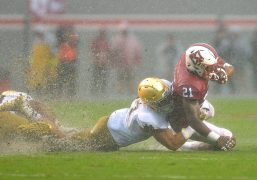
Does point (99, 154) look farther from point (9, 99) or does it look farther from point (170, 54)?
point (170, 54)

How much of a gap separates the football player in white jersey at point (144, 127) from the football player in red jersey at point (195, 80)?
6.5 inches

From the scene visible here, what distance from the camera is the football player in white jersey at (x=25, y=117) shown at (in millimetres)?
12539

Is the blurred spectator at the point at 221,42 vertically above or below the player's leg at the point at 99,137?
above

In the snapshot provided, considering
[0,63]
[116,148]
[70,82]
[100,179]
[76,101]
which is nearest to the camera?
[100,179]

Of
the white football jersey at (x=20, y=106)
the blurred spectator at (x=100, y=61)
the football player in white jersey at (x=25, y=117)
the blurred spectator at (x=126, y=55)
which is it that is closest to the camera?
the football player in white jersey at (x=25, y=117)

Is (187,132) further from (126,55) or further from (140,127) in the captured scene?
(126,55)

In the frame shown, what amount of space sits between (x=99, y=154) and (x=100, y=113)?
4.40 m

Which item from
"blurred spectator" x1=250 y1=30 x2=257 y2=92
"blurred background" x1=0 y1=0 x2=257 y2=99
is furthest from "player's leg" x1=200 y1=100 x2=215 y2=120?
"blurred spectator" x1=250 y1=30 x2=257 y2=92

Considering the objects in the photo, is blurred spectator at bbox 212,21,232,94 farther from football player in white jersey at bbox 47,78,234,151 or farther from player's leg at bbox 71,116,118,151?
player's leg at bbox 71,116,118,151

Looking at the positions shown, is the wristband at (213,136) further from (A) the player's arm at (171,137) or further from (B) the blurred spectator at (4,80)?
(B) the blurred spectator at (4,80)

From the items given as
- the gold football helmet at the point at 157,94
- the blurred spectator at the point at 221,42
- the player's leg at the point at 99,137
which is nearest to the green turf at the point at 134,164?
the player's leg at the point at 99,137

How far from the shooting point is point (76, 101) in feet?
54.4

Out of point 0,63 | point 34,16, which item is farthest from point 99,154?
point 34,16

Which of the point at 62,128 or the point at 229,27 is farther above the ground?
the point at 229,27
